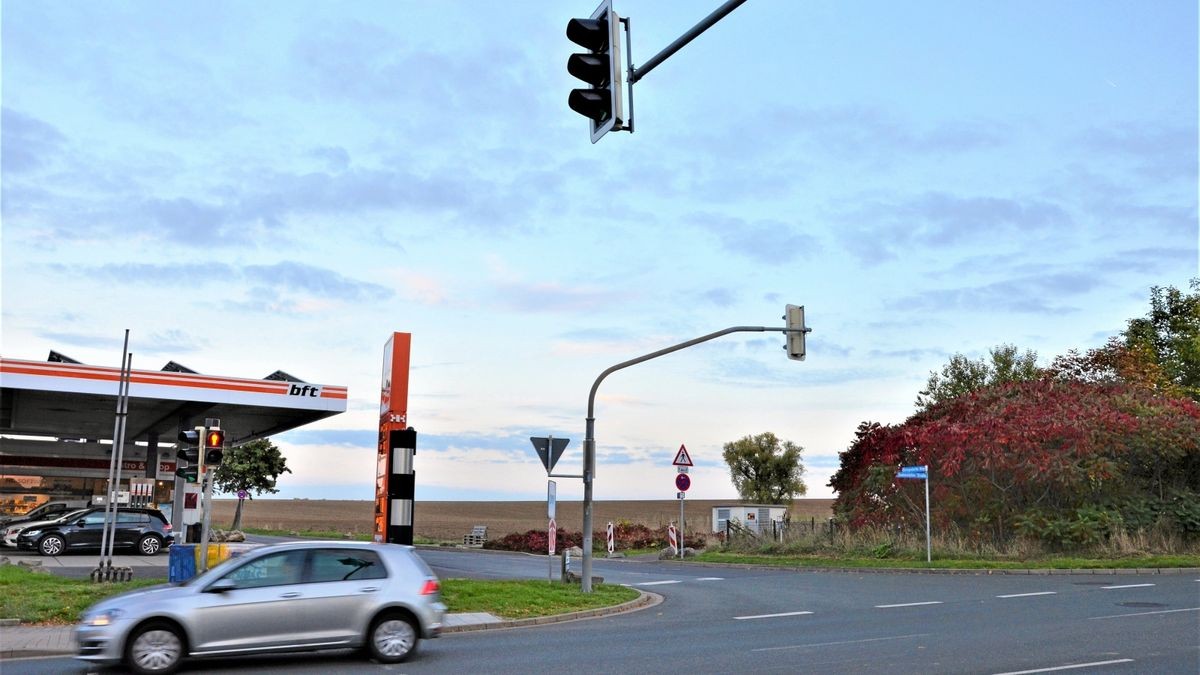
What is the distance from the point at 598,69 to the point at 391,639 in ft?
22.7

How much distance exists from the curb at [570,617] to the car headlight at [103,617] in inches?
191

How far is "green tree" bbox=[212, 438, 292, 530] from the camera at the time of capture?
63.3 metres

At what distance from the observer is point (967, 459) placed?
108 feet

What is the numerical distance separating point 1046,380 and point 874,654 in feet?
87.3

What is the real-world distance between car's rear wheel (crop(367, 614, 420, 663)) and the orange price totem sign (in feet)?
30.8

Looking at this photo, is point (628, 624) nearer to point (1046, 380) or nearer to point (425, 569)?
point (425, 569)

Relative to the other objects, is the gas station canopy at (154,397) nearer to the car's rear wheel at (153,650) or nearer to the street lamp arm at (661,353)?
the street lamp arm at (661,353)

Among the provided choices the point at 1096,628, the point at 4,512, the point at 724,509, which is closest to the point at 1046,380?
the point at 724,509

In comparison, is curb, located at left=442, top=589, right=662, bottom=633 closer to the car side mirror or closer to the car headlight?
the car side mirror

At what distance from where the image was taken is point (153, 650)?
36.9ft

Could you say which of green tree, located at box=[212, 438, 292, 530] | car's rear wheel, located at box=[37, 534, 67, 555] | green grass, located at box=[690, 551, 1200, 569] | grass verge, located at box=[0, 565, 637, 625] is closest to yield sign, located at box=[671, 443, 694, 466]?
green grass, located at box=[690, 551, 1200, 569]

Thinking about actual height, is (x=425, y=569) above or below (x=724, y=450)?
below

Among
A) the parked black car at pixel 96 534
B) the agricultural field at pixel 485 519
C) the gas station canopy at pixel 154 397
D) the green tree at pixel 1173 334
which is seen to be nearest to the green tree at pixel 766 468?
the agricultural field at pixel 485 519

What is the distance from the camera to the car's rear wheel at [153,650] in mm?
11156
